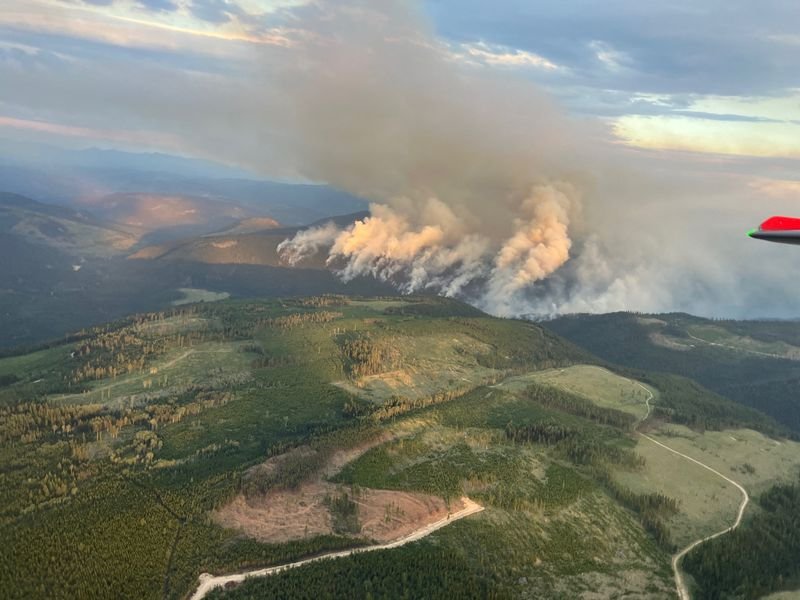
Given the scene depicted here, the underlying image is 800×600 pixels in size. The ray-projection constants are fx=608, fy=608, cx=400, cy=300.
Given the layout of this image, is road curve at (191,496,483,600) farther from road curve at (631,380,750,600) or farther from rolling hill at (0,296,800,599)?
road curve at (631,380,750,600)

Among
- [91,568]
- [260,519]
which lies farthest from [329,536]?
[91,568]

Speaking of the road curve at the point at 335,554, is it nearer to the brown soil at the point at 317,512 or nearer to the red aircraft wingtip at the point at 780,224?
the brown soil at the point at 317,512

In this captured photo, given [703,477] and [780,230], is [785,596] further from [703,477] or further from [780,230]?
[780,230]

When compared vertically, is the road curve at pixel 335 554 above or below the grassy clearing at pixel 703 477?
above

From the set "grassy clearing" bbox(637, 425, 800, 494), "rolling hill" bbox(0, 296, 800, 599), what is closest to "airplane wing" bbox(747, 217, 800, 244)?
"rolling hill" bbox(0, 296, 800, 599)

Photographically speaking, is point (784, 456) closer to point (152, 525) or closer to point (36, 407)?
point (152, 525)

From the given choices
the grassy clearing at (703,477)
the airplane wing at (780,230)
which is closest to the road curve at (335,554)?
the grassy clearing at (703,477)
